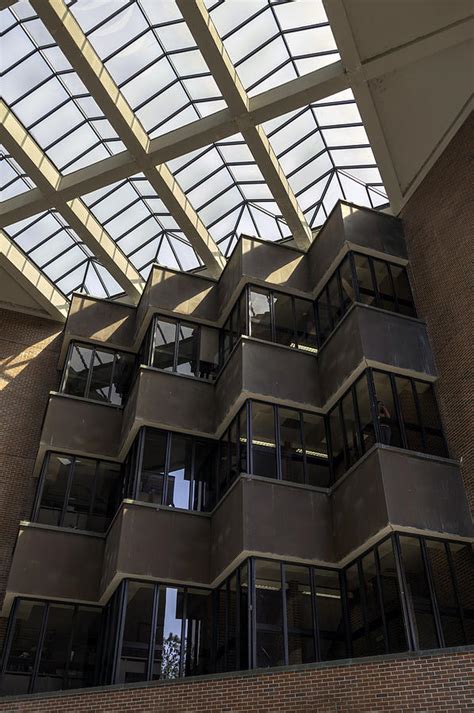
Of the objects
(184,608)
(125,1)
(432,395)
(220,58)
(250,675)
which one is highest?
(125,1)

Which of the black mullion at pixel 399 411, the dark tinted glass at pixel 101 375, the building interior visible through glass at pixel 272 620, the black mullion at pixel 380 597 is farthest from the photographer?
the dark tinted glass at pixel 101 375

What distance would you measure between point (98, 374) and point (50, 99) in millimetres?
9284

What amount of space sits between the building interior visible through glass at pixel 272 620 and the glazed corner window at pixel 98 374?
7809 mm

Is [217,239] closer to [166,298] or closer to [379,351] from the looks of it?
[166,298]

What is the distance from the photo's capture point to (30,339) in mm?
28297

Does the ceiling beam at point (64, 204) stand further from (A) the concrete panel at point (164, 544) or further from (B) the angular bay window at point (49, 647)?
(B) the angular bay window at point (49, 647)

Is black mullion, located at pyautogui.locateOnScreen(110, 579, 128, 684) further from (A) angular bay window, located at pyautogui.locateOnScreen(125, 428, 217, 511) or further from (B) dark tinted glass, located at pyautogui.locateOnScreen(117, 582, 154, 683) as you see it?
(A) angular bay window, located at pyautogui.locateOnScreen(125, 428, 217, 511)

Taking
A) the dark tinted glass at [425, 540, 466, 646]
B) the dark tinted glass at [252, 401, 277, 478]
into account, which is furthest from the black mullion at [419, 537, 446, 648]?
the dark tinted glass at [252, 401, 277, 478]

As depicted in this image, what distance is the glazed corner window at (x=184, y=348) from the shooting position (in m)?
23.0

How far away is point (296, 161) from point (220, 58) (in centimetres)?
634

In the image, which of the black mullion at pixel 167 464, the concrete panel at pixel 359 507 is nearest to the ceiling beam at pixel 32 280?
the black mullion at pixel 167 464

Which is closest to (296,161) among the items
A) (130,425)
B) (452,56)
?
(452,56)

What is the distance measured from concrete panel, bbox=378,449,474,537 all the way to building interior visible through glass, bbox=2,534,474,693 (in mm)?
408

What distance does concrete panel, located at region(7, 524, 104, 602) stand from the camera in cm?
1973
